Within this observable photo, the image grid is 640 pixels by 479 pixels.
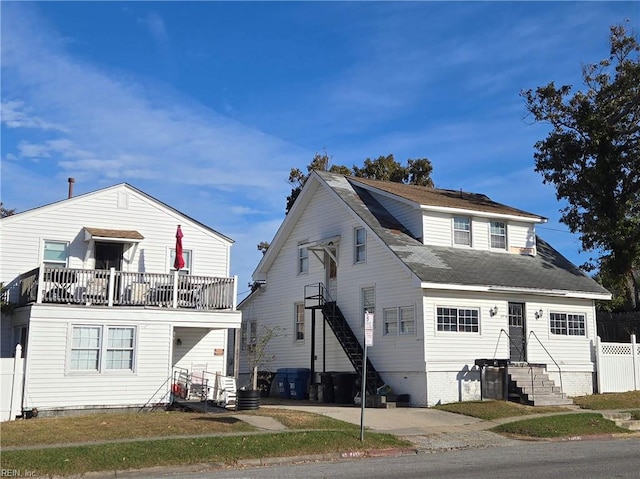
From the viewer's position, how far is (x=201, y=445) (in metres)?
14.7

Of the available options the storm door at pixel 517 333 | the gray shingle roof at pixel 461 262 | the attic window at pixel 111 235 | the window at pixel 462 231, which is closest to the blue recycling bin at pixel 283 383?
the gray shingle roof at pixel 461 262

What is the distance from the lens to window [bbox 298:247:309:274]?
31.9 metres

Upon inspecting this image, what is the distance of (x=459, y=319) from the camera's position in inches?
990

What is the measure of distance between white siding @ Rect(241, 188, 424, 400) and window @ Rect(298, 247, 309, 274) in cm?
30

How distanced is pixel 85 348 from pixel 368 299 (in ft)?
35.9

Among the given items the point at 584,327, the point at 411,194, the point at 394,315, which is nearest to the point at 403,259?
the point at 394,315

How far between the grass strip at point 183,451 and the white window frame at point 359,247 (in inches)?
472

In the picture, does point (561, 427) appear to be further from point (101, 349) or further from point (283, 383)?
point (283, 383)

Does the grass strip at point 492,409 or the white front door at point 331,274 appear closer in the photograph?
the grass strip at point 492,409

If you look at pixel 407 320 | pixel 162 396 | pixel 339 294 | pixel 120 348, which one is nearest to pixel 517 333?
pixel 407 320

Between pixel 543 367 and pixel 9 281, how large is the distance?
18.3 meters

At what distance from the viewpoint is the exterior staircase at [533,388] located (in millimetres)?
23922

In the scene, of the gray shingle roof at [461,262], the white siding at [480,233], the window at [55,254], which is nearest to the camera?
the window at [55,254]

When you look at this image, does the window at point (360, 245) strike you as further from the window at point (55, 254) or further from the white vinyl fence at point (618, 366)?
the window at point (55, 254)
